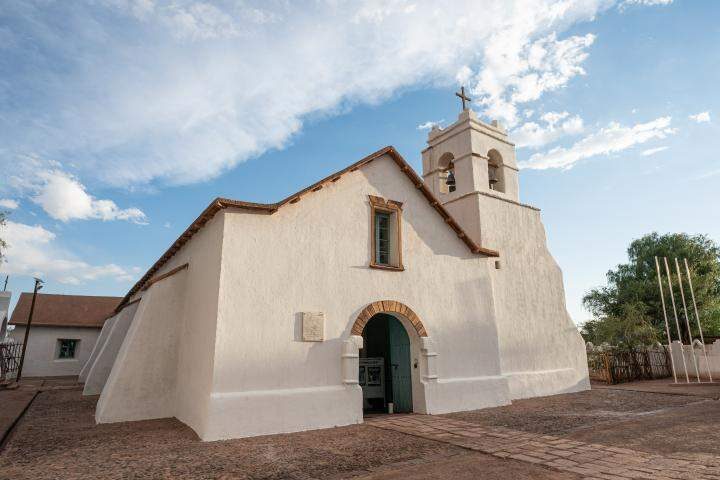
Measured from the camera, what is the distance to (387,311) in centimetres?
1017

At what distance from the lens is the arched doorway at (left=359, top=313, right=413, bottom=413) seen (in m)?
10.9

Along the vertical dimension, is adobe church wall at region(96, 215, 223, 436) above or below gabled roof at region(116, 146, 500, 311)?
below

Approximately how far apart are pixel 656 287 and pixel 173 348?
32.5 metres

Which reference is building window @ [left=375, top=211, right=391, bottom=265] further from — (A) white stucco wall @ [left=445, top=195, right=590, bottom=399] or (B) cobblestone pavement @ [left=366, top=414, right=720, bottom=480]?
(A) white stucco wall @ [left=445, top=195, right=590, bottom=399]

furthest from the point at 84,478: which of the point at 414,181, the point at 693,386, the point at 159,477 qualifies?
the point at 693,386

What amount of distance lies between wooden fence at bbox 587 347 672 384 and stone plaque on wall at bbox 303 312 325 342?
1390 cm

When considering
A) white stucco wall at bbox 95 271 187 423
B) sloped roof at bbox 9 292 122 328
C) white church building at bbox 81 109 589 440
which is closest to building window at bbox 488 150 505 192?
white church building at bbox 81 109 589 440

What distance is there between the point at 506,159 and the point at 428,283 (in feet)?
23.7

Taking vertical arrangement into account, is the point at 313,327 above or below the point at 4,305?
below

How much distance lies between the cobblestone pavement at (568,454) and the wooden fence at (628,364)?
1167 cm

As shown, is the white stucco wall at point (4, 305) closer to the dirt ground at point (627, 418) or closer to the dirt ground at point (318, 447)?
the dirt ground at point (318, 447)

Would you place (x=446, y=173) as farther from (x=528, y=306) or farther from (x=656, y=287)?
(x=656, y=287)

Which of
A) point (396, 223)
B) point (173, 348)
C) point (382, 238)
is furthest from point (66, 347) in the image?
point (396, 223)

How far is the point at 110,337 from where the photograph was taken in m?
14.5
